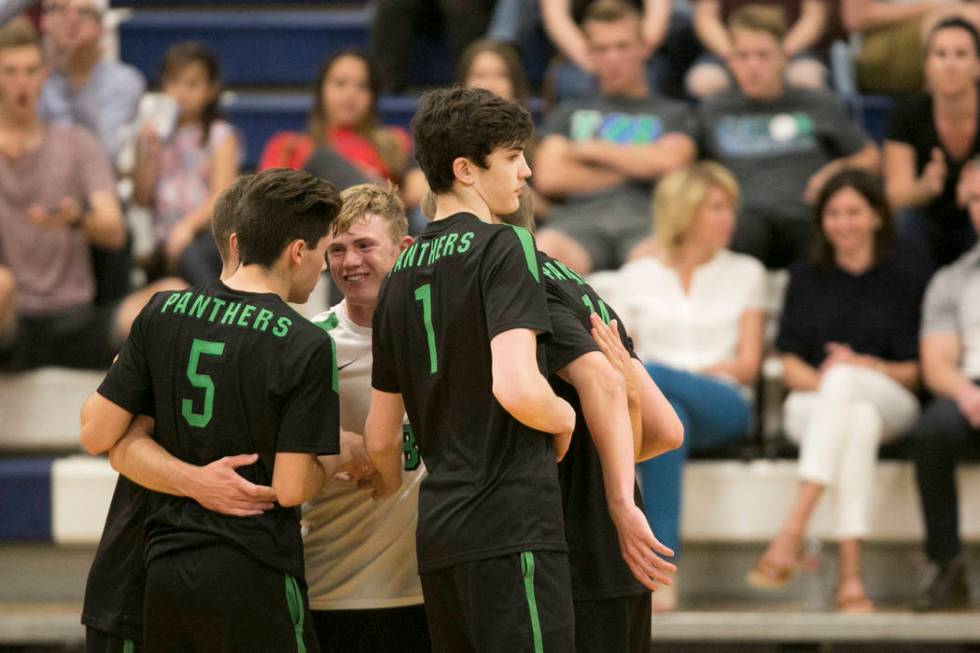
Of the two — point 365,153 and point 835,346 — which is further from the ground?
point 365,153

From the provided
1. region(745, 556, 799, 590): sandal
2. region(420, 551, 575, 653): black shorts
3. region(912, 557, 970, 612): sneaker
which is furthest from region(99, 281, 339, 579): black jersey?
region(912, 557, 970, 612): sneaker

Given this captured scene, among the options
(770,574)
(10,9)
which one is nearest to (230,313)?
(770,574)

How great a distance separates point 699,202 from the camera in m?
4.86

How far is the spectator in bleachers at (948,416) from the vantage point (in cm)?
443

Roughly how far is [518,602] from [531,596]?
23 mm

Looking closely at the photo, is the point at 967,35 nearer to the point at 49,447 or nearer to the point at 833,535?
the point at 833,535

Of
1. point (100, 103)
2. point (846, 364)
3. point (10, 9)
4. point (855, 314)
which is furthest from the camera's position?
point (100, 103)

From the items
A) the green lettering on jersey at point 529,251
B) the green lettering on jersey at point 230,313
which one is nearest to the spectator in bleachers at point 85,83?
the green lettering on jersey at point 230,313

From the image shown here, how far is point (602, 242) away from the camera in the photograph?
5242 mm

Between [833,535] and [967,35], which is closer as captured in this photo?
[833,535]

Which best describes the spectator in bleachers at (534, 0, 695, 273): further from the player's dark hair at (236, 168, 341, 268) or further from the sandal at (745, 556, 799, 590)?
the player's dark hair at (236, 168, 341, 268)

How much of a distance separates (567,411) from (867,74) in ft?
14.3

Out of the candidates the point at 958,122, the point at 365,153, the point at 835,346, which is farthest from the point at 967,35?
the point at 365,153

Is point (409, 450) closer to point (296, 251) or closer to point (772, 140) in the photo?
point (296, 251)
